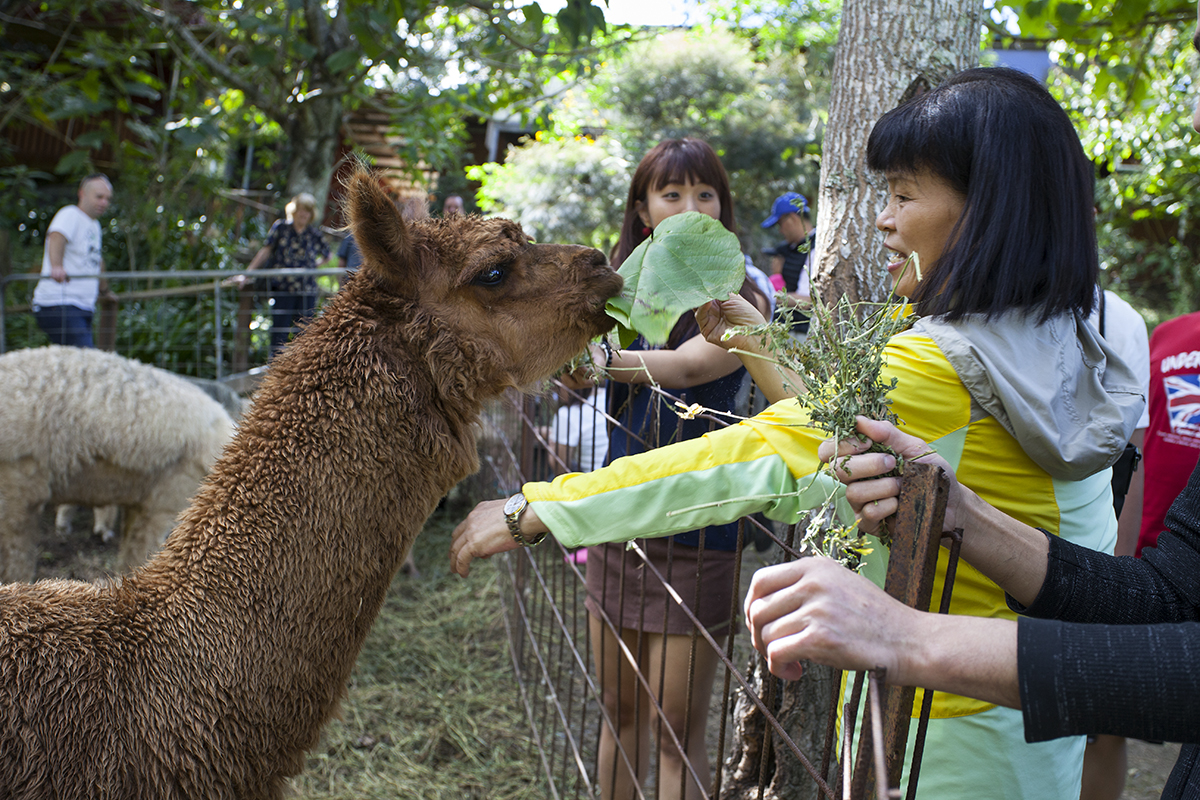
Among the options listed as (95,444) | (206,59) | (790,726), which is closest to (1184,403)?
(790,726)

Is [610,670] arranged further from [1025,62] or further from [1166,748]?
[1025,62]

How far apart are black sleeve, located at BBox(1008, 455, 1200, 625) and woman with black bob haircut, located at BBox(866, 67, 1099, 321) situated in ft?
1.22

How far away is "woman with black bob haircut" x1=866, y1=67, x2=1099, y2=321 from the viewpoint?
1.36 m

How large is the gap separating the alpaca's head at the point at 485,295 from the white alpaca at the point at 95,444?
3.84 metres

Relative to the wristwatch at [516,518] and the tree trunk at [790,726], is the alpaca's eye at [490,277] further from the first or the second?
the tree trunk at [790,726]

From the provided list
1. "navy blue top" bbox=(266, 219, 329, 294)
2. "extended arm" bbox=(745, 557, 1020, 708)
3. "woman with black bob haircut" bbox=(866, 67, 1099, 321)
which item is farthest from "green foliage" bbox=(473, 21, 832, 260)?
"extended arm" bbox=(745, 557, 1020, 708)

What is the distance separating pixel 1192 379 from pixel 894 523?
243cm

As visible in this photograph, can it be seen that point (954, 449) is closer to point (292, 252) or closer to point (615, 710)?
point (615, 710)

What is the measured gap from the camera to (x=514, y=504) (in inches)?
59.7

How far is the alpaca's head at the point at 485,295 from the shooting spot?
1.73 m

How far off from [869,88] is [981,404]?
5.06 ft

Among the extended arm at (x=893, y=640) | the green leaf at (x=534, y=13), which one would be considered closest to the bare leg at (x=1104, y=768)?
the extended arm at (x=893, y=640)

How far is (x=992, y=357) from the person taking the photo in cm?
128

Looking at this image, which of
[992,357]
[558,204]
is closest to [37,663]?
[992,357]
